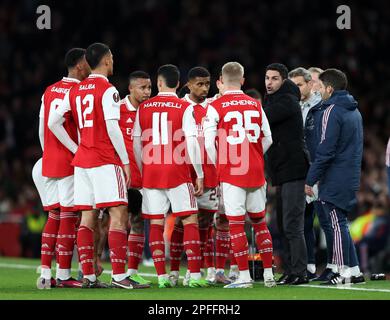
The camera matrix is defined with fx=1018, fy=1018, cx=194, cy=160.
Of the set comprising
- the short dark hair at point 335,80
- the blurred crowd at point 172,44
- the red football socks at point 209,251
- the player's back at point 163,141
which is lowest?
the red football socks at point 209,251

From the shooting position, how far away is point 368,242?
15.8 metres

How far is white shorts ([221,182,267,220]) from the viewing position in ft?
33.7

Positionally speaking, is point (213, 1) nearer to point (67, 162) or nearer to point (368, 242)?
point (368, 242)

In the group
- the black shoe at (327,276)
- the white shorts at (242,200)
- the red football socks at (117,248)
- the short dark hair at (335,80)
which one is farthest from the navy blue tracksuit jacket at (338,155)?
the red football socks at (117,248)

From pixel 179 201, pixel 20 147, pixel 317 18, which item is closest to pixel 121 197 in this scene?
pixel 179 201

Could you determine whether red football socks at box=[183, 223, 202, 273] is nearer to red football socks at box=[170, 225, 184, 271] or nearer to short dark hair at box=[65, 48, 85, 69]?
red football socks at box=[170, 225, 184, 271]

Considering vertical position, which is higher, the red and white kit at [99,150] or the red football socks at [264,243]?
the red and white kit at [99,150]

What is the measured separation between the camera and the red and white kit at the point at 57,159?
34.8 feet

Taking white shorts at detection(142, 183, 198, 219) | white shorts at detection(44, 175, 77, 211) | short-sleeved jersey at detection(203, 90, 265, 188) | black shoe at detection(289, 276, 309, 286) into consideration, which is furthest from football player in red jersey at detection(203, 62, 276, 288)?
white shorts at detection(44, 175, 77, 211)

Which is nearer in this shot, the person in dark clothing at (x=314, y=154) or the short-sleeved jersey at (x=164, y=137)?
the short-sleeved jersey at (x=164, y=137)

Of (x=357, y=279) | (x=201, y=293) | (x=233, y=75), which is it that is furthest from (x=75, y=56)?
(x=357, y=279)

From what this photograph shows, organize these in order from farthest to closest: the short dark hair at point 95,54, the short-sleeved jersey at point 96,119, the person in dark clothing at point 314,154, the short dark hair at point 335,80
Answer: the person in dark clothing at point 314,154 < the short dark hair at point 335,80 < the short dark hair at point 95,54 < the short-sleeved jersey at point 96,119

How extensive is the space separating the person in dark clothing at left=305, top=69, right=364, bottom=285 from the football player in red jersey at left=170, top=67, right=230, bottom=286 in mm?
1221

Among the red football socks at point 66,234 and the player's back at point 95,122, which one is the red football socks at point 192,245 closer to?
the player's back at point 95,122
